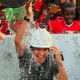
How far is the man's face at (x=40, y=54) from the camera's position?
494cm

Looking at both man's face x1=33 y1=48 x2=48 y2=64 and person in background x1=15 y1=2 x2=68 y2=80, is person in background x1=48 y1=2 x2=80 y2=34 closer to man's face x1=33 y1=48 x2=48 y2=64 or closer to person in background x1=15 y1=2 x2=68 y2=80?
person in background x1=15 y1=2 x2=68 y2=80

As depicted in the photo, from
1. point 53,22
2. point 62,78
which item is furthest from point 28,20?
point 53,22

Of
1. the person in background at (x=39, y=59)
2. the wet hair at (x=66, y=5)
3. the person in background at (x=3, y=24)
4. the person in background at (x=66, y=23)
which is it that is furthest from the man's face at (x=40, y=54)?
the person in background at (x=3, y=24)

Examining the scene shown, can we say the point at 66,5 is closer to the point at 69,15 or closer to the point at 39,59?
the point at 69,15

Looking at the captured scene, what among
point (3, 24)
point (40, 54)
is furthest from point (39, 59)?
point (3, 24)

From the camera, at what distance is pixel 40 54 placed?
4.94 m

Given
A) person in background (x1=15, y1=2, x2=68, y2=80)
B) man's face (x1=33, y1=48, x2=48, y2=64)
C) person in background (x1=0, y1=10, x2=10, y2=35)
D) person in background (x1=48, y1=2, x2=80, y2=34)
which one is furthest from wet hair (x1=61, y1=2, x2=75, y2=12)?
man's face (x1=33, y1=48, x2=48, y2=64)

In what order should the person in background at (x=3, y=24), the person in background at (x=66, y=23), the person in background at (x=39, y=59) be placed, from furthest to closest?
1. the person in background at (x=3, y=24)
2. the person in background at (x=66, y=23)
3. the person in background at (x=39, y=59)

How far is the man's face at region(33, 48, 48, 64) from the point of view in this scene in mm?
4942

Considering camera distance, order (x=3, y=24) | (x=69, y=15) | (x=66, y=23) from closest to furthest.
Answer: (x=69, y=15), (x=66, y=23), (x=3, y=24)

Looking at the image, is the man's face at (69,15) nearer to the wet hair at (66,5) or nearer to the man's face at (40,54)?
the wet hair at (66,5)

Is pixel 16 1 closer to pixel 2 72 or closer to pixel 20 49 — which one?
pixel 20 49

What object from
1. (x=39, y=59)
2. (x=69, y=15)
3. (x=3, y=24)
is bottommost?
(x=3, y=24)

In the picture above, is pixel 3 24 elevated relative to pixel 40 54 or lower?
lower
